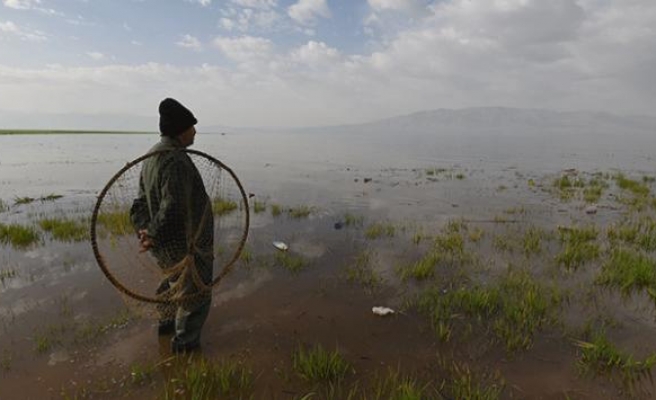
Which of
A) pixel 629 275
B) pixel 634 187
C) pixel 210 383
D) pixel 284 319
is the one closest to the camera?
pixel 210 383

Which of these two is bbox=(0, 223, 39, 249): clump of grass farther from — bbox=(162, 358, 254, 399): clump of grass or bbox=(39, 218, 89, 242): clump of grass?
bbox=(162, 358, 254, 399): clump of grass

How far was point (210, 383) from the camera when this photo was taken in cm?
455

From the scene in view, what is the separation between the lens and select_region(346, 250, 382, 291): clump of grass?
7836mm

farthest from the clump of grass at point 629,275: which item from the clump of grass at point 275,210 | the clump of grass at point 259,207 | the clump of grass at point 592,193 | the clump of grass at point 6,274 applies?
the clump of grass at point 6,274

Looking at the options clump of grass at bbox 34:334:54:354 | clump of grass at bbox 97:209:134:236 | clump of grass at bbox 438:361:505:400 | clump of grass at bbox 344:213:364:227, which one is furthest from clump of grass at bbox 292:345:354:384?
clump of grass at bbox 97:209:134:236

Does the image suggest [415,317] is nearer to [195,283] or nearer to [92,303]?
[195,283]

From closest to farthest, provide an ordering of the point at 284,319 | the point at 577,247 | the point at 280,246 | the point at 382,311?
the point at 284,319, the point at 382,311, the point at 577,247, the point at 280,246

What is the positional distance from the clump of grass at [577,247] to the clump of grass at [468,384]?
515 centimetres

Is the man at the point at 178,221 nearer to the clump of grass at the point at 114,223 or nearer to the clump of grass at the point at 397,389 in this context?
the clump of grass at the point at 397,389

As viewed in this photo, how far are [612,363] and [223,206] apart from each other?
12.5m

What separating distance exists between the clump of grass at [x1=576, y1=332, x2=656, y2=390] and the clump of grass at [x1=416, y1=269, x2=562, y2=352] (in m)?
0.72

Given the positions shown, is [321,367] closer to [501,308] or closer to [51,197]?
[501,308]

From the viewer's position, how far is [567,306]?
6754mm

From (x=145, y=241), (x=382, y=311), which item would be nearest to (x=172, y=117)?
(x=145, y=241)
